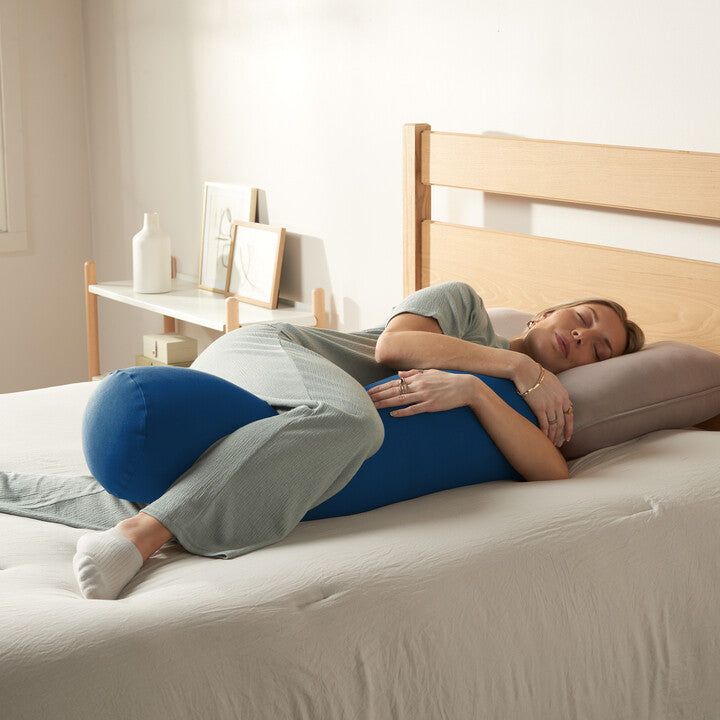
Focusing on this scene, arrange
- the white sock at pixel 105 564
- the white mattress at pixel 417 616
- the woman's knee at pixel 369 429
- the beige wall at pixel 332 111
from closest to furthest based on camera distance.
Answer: the white mattress at pixel 417 616, the white sock at pixel 105 564, the woman's knee at pixel 369 429, the beige wall at pixel 332 111

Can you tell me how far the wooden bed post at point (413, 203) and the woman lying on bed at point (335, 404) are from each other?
61cm

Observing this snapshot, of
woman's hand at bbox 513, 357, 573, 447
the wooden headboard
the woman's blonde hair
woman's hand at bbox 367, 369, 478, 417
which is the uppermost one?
the wooden headboard

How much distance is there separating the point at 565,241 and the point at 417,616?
1187 mm

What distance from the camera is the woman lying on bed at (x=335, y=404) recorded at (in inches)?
55.2

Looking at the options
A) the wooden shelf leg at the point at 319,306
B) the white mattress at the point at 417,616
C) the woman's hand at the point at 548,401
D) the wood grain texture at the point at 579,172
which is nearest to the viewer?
the white mattress at the point at 417,616

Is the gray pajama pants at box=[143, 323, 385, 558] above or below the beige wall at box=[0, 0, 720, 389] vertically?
below

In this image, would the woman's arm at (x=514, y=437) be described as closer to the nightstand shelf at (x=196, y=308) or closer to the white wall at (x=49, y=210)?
the nightstand shelf at (x=196, y=308)

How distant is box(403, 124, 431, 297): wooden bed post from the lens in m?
2.59

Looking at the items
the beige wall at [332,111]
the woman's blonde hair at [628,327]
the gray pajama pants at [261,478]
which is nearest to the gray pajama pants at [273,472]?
the gray pajama pants at [261,478]

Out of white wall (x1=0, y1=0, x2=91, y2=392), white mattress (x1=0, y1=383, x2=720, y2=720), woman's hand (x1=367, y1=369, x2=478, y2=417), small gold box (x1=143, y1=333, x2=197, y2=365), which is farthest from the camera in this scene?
white wall (x1=0, y1=0, x2=91, y2=392)

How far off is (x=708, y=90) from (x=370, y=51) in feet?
3.52

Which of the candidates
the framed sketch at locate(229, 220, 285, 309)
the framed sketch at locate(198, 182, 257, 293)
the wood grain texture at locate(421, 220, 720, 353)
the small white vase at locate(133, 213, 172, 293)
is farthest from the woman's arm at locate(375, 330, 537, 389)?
the small white vase at locate(133, 213, 172, 293)

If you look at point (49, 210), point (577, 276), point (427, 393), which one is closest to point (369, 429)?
point (427, 393)

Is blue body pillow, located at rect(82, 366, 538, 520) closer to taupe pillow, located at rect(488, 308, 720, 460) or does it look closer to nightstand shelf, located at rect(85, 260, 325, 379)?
taupe pillow, located at rect(488, 308, 720, 460)
